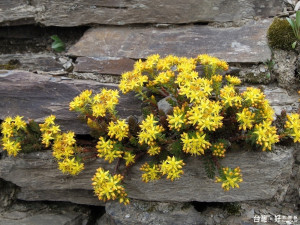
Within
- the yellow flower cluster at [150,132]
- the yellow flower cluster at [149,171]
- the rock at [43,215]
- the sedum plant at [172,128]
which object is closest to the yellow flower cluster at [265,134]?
the sedum plant at [172,128]

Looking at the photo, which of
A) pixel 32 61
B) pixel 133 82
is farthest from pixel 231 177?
pixel 32 61

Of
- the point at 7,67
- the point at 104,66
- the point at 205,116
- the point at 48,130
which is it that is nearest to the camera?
the point at 205,116

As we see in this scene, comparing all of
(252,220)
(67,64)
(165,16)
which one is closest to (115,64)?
(67,64)

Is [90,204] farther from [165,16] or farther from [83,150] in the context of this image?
[165,16]

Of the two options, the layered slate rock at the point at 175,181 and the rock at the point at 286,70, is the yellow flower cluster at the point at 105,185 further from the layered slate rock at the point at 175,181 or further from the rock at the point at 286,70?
the rock at the point at 286,70

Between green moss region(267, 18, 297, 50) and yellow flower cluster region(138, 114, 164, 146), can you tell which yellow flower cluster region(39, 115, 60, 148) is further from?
green moss region(267, 18, 297, 50)

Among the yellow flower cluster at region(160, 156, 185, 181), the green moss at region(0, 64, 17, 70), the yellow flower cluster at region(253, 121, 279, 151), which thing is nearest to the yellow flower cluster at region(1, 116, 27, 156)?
the green moss at region(0, 64, 17, 70)

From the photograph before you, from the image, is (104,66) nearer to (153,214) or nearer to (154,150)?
(154,150)

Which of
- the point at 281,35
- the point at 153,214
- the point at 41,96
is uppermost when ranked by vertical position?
the point at 281,35
